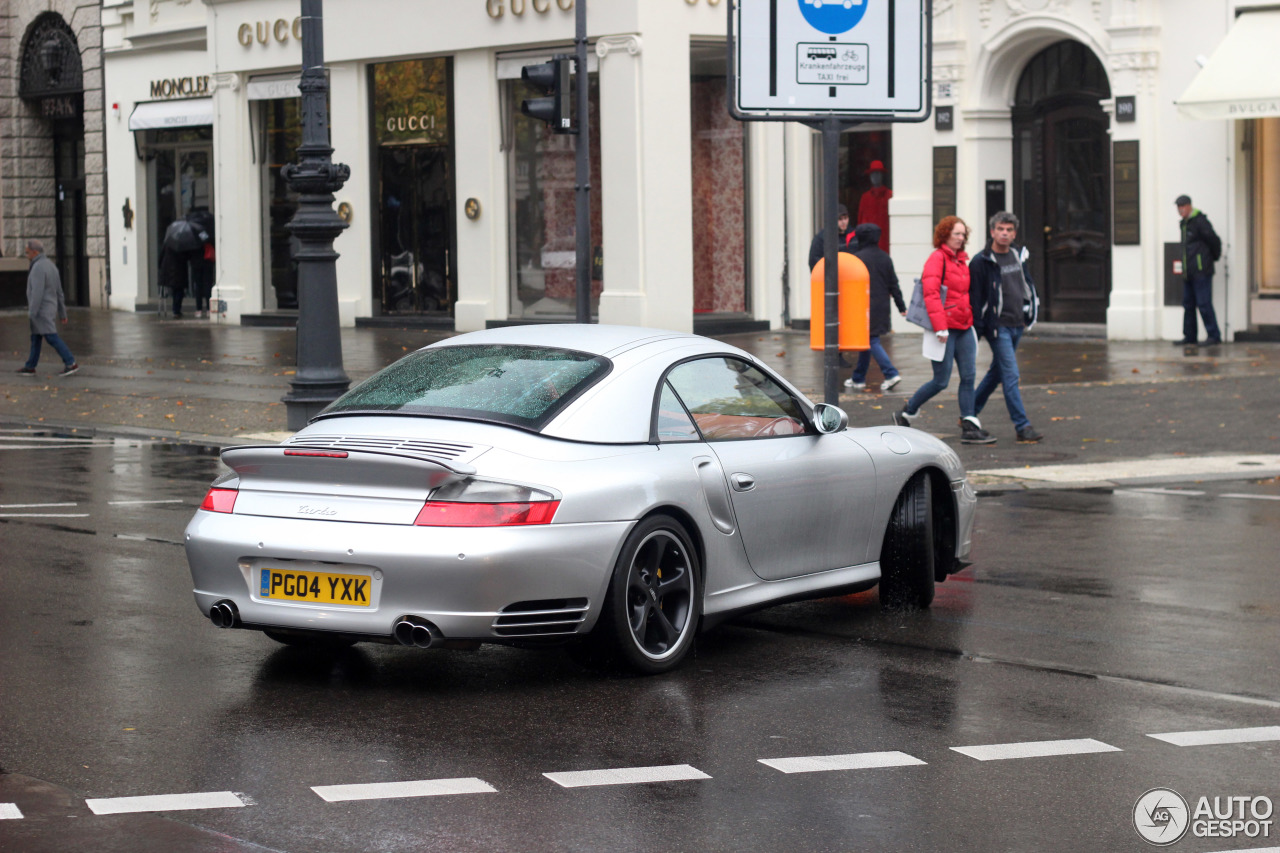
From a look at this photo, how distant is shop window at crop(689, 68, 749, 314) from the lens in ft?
90.4

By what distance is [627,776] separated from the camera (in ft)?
18.4

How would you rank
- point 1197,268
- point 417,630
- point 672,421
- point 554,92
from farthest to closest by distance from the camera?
1. point 1197,268
2. point 554,92
3. point 672,421
4. point 417,630

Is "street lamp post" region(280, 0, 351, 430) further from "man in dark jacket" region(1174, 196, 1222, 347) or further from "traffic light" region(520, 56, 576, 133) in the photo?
"man in dark jacket" region(1174, 196, 1222, 347)

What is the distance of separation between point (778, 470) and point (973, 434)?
7.76 m

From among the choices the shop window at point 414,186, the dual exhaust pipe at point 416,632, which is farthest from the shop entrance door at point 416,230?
the dual exhaust pipe at point 416,632

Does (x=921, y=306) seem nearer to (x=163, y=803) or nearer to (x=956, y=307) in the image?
(x=956, y=307)

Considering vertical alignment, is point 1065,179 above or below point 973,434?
above

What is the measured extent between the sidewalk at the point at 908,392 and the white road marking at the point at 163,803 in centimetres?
872

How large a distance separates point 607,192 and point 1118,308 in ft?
23.1

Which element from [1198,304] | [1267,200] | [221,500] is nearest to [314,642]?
[221,500]

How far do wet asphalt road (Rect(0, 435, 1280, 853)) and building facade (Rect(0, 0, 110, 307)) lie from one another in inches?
1215

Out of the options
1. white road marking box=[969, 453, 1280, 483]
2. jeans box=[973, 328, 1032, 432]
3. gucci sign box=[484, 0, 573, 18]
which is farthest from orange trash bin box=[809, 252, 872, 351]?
gucci sign box=[484, 0, 573, 18]

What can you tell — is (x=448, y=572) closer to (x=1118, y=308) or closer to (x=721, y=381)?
(x=721, y=381)

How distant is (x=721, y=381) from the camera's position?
784 cm
